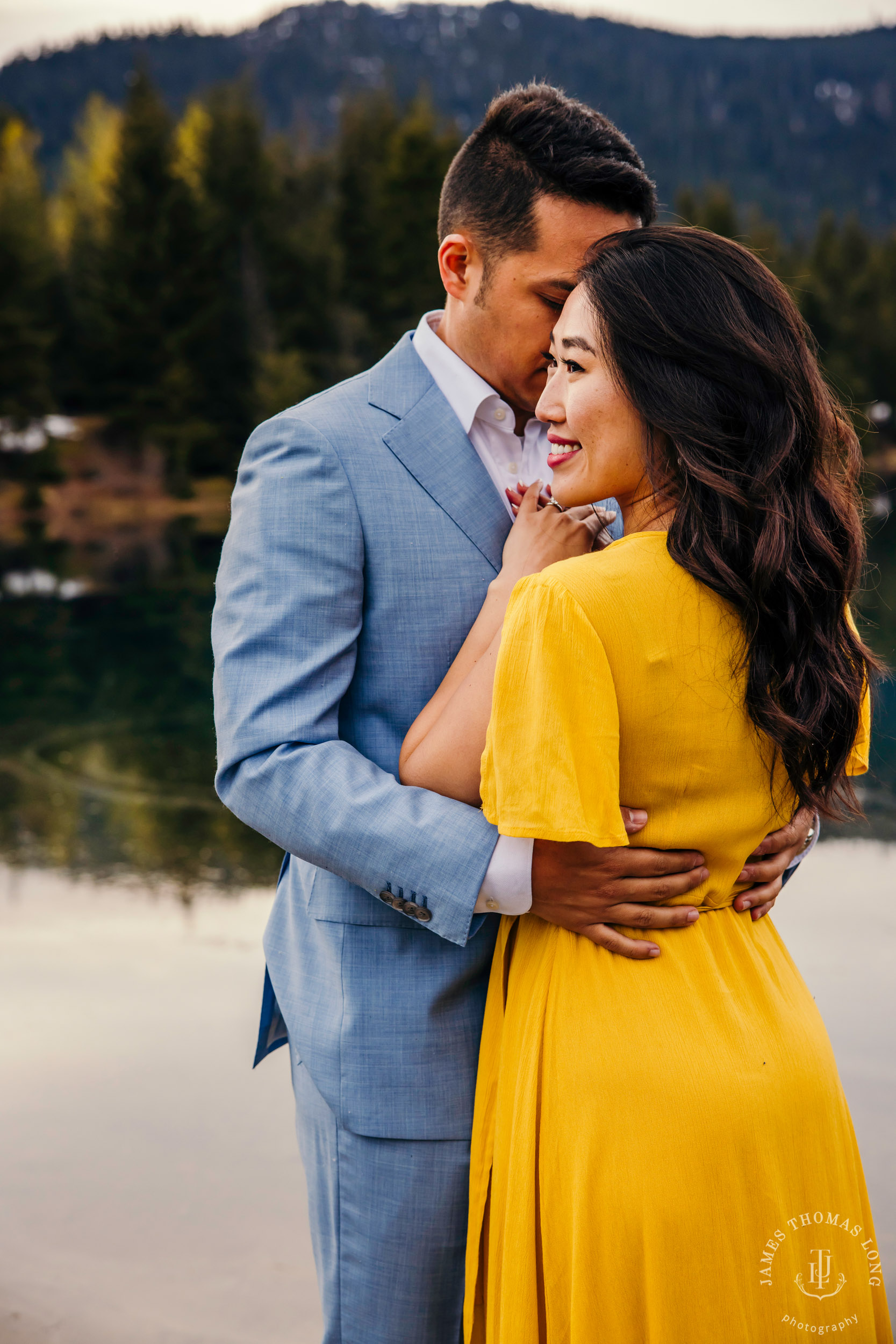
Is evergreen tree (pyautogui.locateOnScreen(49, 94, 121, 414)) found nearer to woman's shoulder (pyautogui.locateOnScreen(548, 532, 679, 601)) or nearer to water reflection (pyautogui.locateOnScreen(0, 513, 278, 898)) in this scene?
water reflection (pyautogui.locateOnScreen(0, 513, 278, 898))

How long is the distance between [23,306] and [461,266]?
3618 centimetres

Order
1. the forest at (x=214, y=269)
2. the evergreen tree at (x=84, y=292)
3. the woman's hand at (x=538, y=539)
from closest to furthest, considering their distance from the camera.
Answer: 1. the woman's hand at (x=538, y=539)
2. the forest at (x=214, y=269)
3. the evergreen tree at (x=84, y=292)

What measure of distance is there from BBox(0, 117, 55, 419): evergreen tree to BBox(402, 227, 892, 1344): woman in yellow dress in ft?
113

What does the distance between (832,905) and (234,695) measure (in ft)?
15.0

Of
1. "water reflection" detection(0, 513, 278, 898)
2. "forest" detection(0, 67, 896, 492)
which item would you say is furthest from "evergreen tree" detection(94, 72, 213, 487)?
"water reflection" detection(0, 513, 278, 898)

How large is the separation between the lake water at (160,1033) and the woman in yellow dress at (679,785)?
1785 mm

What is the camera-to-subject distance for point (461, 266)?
88.7 inches

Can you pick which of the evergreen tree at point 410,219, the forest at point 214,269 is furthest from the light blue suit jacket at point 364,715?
the evergreen tree at point 410,219

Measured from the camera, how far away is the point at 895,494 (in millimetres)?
33469

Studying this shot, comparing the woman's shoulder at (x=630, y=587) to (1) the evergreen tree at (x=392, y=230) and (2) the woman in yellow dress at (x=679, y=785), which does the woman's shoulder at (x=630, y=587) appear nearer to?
(2) the woman in yellow dress at (x=679, y=785)

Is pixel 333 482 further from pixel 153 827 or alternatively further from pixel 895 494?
pixel 895 494

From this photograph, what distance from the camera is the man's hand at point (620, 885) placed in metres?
1.64

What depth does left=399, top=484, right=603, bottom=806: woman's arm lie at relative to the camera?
5.74ft

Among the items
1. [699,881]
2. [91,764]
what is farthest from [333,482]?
[91,764]
